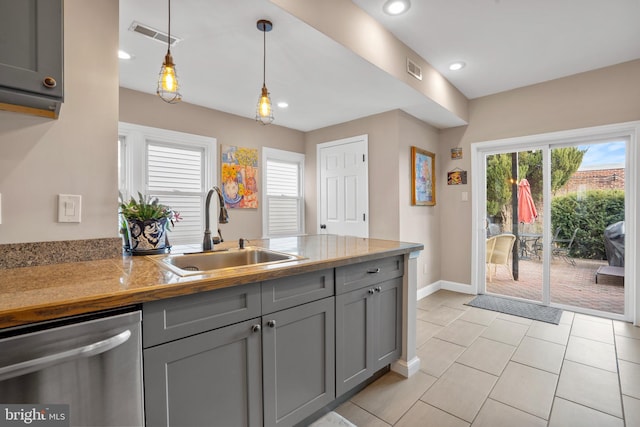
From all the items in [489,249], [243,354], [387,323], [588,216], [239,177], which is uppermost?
[239,177]

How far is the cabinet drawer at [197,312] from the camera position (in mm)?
1035

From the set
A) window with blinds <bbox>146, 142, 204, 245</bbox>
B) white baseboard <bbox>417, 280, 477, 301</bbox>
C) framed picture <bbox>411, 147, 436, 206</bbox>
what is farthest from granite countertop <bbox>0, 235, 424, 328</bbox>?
white baseboard <bbox>417, 280, 477, 301</bbox>

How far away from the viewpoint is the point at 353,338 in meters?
1.79

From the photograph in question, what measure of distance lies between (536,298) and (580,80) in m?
2.56


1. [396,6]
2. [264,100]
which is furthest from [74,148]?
[396,6]

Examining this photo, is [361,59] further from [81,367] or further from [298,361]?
[81,367]

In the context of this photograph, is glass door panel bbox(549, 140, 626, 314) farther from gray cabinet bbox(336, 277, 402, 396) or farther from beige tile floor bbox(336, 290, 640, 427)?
gray cabinet bbox(336, 277, 402, 396)

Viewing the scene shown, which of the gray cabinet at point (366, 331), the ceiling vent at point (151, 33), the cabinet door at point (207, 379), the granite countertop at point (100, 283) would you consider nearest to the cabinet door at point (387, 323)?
the gray cabinet at point (366, 331)

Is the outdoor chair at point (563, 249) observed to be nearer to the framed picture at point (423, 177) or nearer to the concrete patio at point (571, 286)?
the concrete patio at point (571, 286)

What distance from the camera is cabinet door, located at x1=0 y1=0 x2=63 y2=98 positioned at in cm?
101

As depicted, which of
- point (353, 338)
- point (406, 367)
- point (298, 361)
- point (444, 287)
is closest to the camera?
point (298, 361)

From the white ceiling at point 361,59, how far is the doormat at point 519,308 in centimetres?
241

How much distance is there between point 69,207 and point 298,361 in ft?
4.27

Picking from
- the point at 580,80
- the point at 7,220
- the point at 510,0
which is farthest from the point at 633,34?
the point at 7,220
